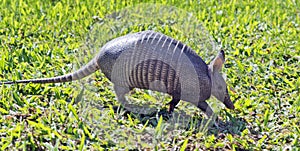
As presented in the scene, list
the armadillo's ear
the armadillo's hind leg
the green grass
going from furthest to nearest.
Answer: the armadillo's hind leg → the armadillo's ear → the green grass

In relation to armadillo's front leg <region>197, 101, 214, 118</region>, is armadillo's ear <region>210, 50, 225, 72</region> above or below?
above

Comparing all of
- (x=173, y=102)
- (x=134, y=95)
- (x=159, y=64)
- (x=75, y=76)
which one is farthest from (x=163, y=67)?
(x=75, y=76)

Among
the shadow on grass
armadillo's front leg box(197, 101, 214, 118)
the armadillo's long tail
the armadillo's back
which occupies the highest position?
the armadillo's back

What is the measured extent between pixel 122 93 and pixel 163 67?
46 cm

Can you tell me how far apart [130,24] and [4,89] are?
6.12ft

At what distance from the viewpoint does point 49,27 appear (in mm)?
5652

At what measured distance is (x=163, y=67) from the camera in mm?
3818

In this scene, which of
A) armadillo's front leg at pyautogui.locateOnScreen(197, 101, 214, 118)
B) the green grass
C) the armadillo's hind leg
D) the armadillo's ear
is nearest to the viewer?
the green grass

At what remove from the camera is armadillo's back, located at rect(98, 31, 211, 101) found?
150 inches

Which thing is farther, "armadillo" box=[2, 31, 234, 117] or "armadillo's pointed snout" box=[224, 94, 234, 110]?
"armadillo's pointed snout" box=[224, 94, 234, 110]

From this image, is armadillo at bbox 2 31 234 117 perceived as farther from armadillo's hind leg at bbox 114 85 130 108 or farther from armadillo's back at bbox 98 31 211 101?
armadillo's hind leg at bbox 114 85 130 108

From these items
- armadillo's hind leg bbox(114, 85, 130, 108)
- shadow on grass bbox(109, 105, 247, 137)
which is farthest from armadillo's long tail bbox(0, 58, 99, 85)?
shadow on grass bbox(109, 105, 247, 137)

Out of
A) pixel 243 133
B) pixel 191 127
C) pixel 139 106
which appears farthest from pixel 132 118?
pixel 243 133

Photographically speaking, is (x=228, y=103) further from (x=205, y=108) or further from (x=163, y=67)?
(x=163, y=67)
